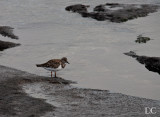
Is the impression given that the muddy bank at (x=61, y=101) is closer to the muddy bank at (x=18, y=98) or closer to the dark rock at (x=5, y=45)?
the muddy bank at (x=18, y=98)

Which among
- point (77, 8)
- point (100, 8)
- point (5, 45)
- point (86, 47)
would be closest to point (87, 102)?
point (86, 47)

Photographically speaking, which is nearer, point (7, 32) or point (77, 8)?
point (7, 32)

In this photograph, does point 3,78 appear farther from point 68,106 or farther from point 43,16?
point 43,16

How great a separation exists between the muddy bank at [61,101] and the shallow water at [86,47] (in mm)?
1641

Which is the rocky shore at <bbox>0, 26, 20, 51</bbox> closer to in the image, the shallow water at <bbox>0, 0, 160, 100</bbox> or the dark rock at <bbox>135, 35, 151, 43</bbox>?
the shallow water at <bbox>0, 0, 160, 100</bbox>

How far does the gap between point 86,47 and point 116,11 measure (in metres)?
14.3

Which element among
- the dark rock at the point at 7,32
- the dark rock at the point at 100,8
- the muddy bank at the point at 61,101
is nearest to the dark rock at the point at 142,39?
the dark rock at the point at 7,32

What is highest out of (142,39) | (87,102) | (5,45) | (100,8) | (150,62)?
(100,8)

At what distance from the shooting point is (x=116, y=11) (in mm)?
42750

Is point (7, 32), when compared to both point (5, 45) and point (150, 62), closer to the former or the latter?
point (5, 45)

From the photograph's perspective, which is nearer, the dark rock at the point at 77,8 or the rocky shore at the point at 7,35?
the rocky shore at the point at 7,35

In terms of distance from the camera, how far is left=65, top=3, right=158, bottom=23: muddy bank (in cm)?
4053

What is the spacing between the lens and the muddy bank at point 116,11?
40531 millimetres

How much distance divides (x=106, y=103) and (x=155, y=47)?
11421mm
